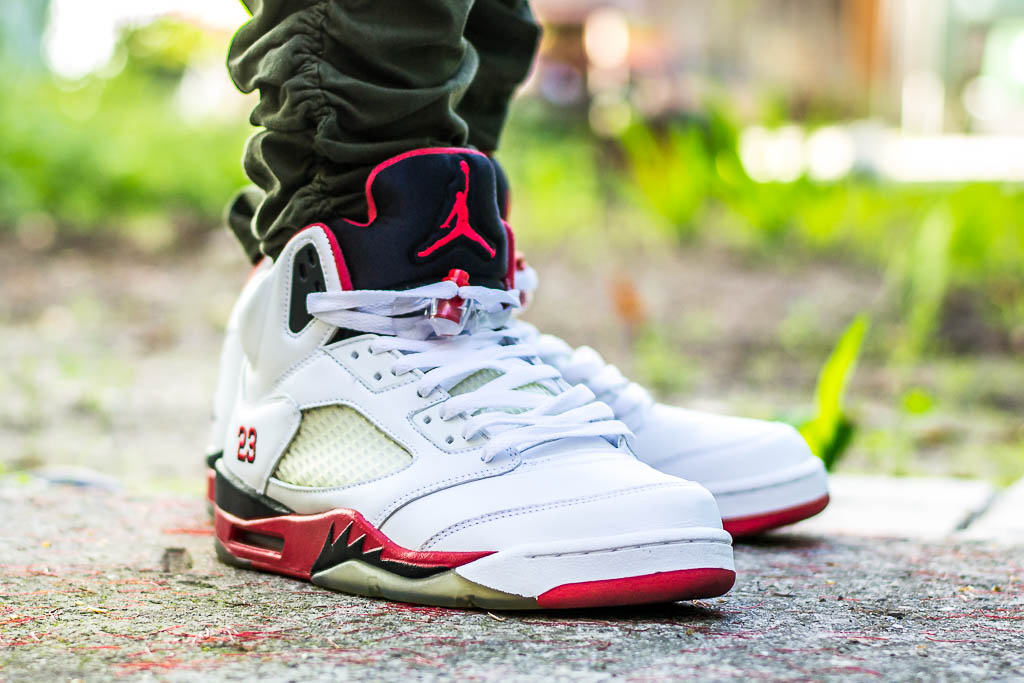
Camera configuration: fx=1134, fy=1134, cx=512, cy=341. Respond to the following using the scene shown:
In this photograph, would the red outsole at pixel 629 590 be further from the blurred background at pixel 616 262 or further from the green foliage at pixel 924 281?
the green foliage at pixel 924 281

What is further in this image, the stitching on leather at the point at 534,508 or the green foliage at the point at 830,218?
the green foliage at the point at 830,218

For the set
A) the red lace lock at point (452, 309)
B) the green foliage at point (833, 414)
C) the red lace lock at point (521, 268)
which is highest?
the red lace lock at point (521, 268)

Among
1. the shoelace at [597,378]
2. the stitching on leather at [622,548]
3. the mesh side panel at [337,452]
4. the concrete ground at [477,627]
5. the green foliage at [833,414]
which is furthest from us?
the green foliage at [833,414]

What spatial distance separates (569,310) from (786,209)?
0.87m

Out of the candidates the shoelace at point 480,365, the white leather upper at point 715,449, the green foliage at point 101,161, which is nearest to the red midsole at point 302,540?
the shoelace at point 480,365

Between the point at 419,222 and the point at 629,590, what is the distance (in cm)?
40

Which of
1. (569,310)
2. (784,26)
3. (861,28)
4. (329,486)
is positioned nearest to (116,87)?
(569,310)

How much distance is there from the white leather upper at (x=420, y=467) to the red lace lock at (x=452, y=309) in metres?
0.05

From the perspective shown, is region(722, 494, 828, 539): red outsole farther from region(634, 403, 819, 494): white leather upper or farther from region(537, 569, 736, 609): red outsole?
region(537, 569, 736, 609): red outsole

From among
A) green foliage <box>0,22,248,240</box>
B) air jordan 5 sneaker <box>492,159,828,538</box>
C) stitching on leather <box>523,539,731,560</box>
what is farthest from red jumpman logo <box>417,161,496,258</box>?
green foliage <box>0,22,248,240</box>

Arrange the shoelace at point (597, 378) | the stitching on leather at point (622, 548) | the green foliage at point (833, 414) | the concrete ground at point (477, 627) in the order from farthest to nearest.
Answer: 1. the green foliage at point (833, 414)
2. the shoelace at point (597, 378)
3. the stitching on leather at point (622, 548)
4. the concrete ground at point (477, 627)

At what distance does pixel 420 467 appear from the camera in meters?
1.03

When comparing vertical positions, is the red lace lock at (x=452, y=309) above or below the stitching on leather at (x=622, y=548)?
above

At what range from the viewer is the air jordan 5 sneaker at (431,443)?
3.09 feet
